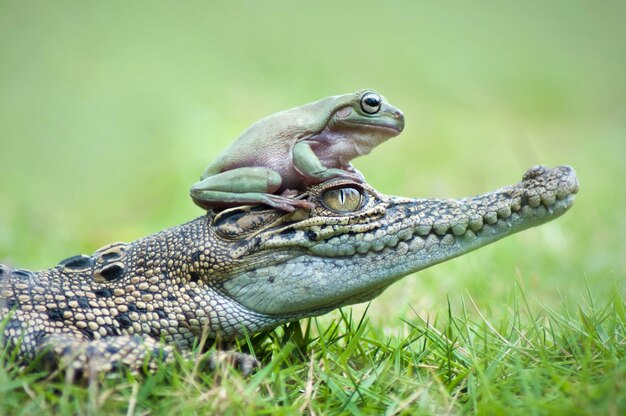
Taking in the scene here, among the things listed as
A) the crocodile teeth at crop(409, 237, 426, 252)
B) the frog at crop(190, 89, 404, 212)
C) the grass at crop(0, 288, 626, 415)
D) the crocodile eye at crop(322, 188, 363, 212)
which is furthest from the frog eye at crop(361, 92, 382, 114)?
the grass at crop(0, 288, 626, 415)

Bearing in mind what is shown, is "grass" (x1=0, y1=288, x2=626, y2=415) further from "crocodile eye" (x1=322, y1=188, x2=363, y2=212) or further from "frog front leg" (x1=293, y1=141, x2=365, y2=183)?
"frog front leg" (x1=293, y1=141, x2=365, y2=183)

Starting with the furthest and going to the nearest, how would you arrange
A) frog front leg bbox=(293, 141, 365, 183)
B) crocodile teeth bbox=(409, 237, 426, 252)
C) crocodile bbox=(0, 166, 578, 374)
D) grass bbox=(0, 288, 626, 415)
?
frog front leg bbox=(293, 141, 365, 183) → crocodile teeth bbox=(409, 237, 426, 252) → crocodile bbox=(0, 166, 578, 374) → grass bbox=(0, 288, 626, 415)

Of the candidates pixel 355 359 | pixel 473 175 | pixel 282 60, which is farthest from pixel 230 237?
pixel 282 60

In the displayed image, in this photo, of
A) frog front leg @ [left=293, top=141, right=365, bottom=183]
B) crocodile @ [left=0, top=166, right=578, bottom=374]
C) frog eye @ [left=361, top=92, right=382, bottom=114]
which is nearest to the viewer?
crocodile @ [left=0, top=166, right=578, bottom=374]

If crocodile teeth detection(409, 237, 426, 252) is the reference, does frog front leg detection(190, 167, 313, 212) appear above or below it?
above

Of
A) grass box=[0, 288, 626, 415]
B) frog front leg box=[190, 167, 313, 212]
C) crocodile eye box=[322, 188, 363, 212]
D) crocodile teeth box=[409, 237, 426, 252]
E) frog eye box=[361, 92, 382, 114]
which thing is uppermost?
frog eye box=[361, 92, 382, 114]

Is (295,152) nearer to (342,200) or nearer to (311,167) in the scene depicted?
(311,167)

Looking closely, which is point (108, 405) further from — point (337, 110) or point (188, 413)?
point (337, 110)
